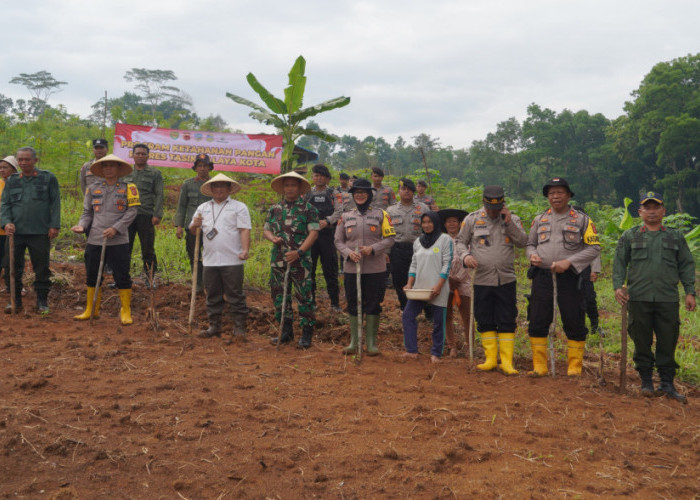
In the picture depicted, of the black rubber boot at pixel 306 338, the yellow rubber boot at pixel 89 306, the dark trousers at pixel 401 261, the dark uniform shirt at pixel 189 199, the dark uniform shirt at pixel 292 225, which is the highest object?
the dark uniform shirt at pixel 189 199

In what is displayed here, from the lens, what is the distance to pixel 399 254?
263 inches

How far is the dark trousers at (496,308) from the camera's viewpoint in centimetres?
509

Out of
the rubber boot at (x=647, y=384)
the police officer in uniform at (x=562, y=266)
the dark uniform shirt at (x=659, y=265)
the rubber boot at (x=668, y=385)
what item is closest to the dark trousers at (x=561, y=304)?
the police officer in uniform at (x=562, y=266)

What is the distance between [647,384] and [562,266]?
121cm

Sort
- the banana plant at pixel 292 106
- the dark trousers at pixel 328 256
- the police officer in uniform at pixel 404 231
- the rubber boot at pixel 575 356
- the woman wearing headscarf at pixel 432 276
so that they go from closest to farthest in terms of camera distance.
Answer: the rubber boot at pixel 575 356, the woman wearing headscarf at pixel 432 276, the police officer in uniform at pixel 404 231, the dark trousers at pixel 328 256, the banana plant at pixel 292 106

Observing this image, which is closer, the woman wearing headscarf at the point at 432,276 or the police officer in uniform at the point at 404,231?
the woman wearing headscarf at the point at 432,276

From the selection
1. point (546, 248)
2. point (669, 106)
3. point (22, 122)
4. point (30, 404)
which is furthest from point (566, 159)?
point (30, 404)

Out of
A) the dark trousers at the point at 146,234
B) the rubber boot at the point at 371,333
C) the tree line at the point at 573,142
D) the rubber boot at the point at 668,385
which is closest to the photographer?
the rubber boot at the point at 668,385

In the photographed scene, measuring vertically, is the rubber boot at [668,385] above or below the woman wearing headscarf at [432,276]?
below

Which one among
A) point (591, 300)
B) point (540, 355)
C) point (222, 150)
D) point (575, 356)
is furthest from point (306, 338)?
point (222, 150)

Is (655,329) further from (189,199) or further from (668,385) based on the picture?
(189,199)

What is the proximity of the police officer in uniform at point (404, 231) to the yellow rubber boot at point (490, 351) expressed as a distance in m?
1.68

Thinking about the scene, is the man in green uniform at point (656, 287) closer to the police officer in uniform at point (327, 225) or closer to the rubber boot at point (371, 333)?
the rubber boot at point (371, 333)

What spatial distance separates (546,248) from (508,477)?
260 centimetres
